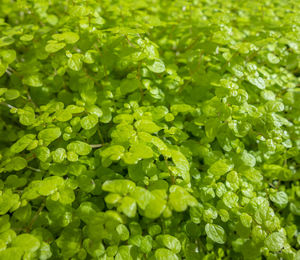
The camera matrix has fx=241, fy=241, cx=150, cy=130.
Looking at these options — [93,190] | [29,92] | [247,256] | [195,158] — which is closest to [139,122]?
[93,190]

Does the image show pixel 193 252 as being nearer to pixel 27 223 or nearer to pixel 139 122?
pixel 139 122

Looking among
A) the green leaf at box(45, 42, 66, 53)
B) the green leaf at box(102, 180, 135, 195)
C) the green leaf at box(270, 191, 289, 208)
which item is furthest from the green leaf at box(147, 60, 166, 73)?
the green leaf at box(270, 191, 289, 208)

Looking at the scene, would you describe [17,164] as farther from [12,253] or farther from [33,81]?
[33,81]

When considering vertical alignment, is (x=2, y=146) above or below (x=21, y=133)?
below

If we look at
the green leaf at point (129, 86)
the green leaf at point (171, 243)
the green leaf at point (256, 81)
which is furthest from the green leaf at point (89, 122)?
the green leaf at point (256, 81)

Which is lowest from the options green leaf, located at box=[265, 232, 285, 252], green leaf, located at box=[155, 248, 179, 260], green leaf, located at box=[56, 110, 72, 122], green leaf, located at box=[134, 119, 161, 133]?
green leaf, located at box=[155, 248, 179, 260]

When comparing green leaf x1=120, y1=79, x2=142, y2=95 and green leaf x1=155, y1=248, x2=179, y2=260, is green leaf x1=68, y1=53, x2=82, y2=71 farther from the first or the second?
green leaf x1=155, y1=248, x2=179, y2=260

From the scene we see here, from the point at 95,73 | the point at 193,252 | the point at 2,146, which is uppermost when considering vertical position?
the point at 95,73

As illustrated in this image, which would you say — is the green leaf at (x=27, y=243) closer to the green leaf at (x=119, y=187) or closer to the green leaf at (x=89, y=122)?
the green leaf at (x=119, y=187)

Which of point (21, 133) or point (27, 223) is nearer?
point (27, 223)
